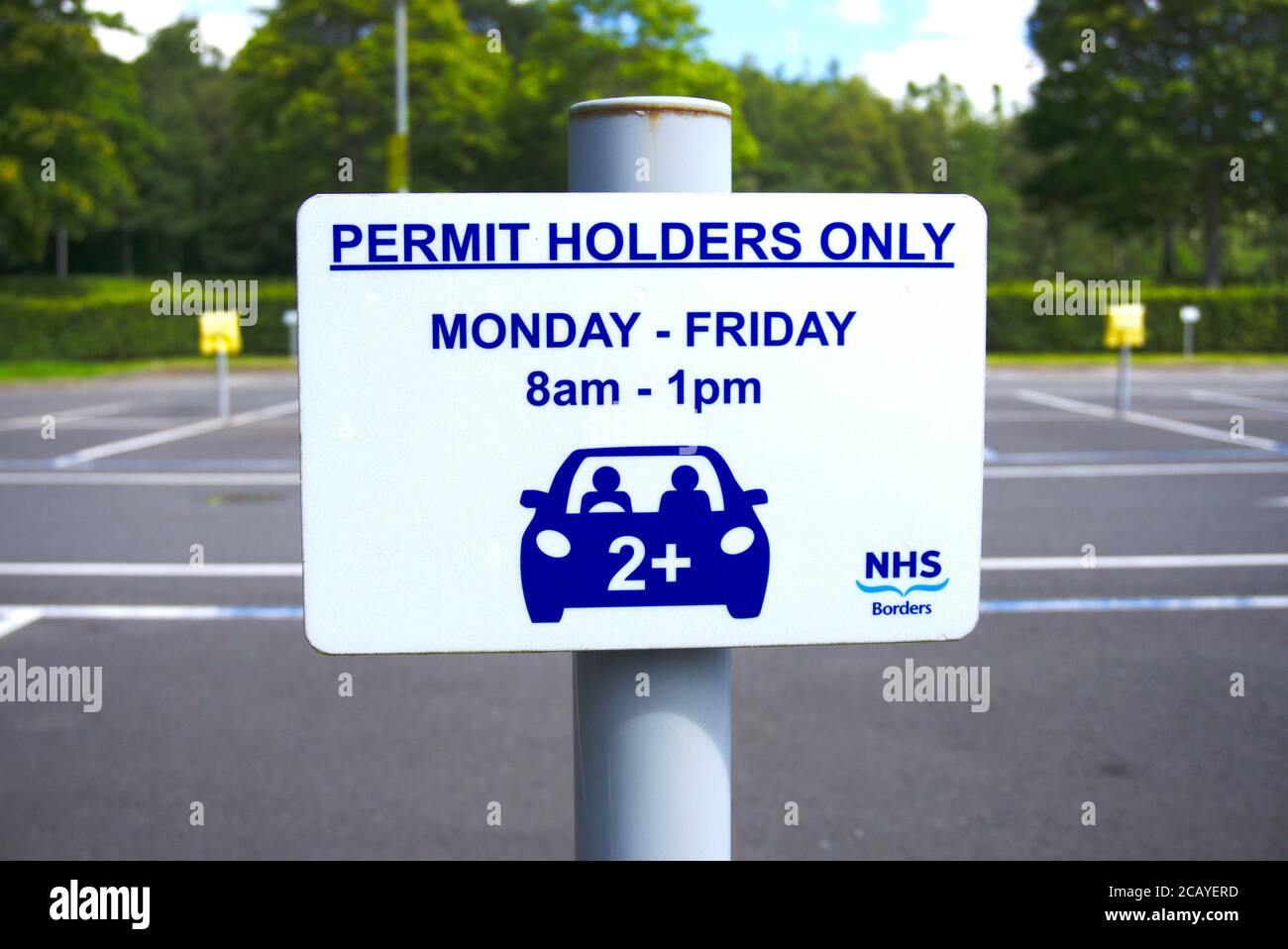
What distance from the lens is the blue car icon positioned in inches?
47.5

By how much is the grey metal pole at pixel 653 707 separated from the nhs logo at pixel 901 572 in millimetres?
156

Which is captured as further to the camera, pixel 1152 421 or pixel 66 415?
pixel 66 415

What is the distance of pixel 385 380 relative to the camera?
1.18 metres

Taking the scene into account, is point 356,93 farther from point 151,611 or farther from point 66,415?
point 151,611

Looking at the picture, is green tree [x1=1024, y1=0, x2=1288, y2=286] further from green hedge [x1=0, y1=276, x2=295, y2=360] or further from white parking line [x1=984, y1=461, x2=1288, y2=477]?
white parking line [x1=984, y1=461, x2=1288, y2=477]

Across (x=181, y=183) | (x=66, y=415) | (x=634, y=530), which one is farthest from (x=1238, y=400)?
(x=181, y=183)

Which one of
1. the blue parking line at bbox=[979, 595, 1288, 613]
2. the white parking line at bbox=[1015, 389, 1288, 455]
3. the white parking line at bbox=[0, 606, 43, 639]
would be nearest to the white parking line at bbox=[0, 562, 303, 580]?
the white parking line at bbox=[0, 606, 43, 639]

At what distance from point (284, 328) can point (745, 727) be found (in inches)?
1351

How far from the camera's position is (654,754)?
46.8 inches

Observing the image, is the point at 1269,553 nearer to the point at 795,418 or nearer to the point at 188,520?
the point at 188,520

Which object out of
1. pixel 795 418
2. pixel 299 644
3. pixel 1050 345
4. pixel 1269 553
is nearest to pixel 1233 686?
pixel 1269 553

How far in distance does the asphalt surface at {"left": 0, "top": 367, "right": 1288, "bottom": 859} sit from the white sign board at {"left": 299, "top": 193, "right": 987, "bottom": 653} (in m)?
3.60

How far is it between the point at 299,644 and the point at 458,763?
209 cm

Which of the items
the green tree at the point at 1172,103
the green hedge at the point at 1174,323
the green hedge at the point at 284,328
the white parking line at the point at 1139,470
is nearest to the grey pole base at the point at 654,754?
the white parking line at the point at 1139,470
